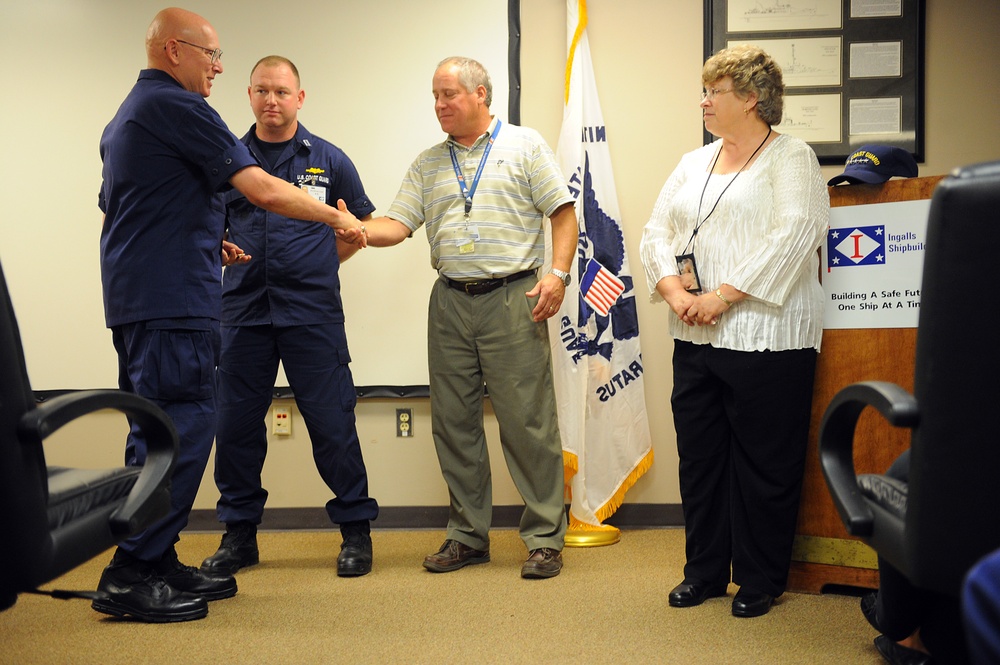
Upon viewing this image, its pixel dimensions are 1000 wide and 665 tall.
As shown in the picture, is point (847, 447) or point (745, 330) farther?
point (745, 330)

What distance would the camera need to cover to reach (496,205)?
308cm

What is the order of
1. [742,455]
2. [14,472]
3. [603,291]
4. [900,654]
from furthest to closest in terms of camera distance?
[603,291], [742,455], [900,654], [14,472]

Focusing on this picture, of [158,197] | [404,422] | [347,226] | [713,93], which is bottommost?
[404,422]

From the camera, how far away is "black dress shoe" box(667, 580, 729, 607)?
2.59 meters

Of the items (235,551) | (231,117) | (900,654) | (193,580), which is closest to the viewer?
(900,654)

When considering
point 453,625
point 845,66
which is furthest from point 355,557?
point 845,66

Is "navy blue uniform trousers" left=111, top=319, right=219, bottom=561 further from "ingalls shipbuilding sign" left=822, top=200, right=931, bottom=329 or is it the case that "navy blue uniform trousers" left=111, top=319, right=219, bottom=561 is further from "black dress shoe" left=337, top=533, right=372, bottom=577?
"ingalls shipbuilding sign" left=822, top=200, right=931, bottom=329

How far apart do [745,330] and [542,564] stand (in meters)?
1.08

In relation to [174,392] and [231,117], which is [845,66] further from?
[174,392]

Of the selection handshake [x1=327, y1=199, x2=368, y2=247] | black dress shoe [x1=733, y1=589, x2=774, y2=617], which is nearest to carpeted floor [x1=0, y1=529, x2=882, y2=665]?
black dress shoe [x1=733, y1=589, x2=774, y2=617]

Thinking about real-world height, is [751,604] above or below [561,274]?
below

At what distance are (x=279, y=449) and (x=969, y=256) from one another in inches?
127

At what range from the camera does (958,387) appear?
1.17 meters

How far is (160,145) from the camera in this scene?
2527 millimetres
